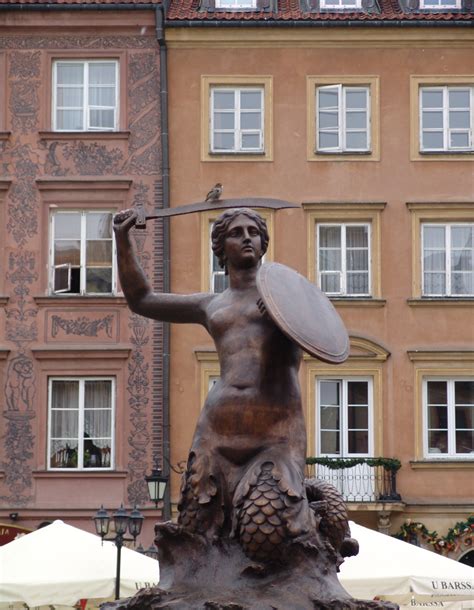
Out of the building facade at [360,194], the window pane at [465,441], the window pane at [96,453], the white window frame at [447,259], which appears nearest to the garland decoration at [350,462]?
the building facade at [360,194]

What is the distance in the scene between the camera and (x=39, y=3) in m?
31.4

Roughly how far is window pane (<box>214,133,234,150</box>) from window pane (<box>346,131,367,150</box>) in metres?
2.19

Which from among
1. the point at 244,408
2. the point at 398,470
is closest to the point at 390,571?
the point at 244,408

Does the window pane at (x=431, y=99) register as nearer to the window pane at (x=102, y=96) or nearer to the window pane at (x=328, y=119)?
the window pane at (x=328, y=119)

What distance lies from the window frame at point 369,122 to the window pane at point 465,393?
4.54 m

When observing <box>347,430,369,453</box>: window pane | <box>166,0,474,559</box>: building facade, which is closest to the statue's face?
<box>166,0,474,559</box>: building facade

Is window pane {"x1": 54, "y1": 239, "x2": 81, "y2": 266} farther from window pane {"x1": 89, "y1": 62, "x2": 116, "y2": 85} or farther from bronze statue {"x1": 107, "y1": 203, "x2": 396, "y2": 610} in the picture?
bronze statue {"x1": 107, "y1": 203, "x2": 396, "y2": 610}

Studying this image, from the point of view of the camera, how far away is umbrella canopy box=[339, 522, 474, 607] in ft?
54.9

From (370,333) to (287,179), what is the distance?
10.8 feet

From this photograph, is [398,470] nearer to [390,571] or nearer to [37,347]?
[37,347]

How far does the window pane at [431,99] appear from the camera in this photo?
31641 millimetres

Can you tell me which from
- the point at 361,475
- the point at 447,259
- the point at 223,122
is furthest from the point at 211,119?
the point at 361,475

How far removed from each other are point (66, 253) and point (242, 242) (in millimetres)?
23714

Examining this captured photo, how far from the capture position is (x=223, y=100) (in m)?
31.7
